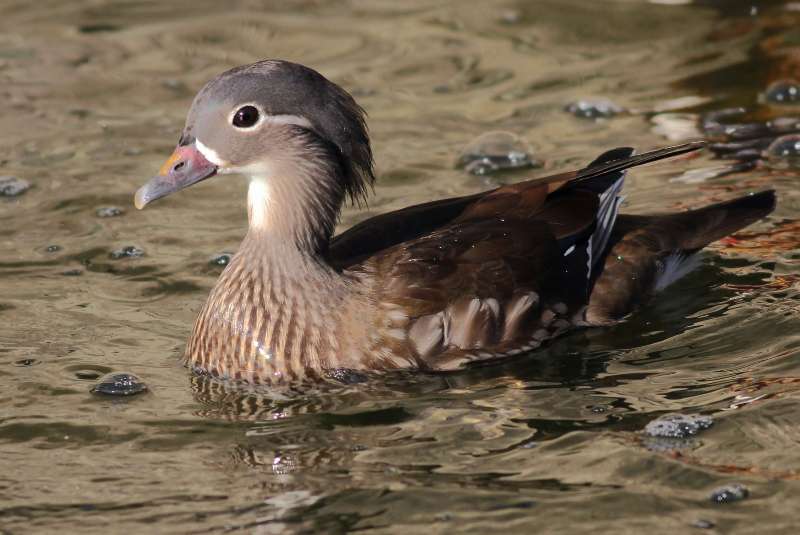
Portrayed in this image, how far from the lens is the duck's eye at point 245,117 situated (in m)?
5.96

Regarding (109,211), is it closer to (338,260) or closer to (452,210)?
(338,260)

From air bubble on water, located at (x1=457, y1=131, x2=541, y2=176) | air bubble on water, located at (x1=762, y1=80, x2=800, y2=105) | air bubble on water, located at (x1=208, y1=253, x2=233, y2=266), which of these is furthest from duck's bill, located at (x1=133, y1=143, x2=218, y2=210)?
air bubble on water, located at (x1=762, y1=80, x2=800, y2=105)

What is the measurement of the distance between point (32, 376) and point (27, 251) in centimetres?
159

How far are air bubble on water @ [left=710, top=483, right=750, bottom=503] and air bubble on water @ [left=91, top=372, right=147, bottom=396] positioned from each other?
2485 mm

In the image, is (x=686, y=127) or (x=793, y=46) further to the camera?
(x=793, y=46)

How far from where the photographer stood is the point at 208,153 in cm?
601

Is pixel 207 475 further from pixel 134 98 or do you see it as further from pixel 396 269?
pixel 134 98

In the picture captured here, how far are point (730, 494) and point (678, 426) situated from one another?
0.55m

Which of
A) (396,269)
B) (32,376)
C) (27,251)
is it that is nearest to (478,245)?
(396,269)

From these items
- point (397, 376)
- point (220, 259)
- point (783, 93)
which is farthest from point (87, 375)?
point (783, 93)

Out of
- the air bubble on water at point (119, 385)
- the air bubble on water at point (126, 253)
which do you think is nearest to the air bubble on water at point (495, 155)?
the air bubble on water at point (126, 253)

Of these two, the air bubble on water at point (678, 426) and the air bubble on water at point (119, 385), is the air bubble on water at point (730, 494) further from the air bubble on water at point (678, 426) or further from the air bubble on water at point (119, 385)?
the air bubble on water at point (119, 385)

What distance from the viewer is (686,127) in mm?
8984

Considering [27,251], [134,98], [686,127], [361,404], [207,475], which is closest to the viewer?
[207,475]
